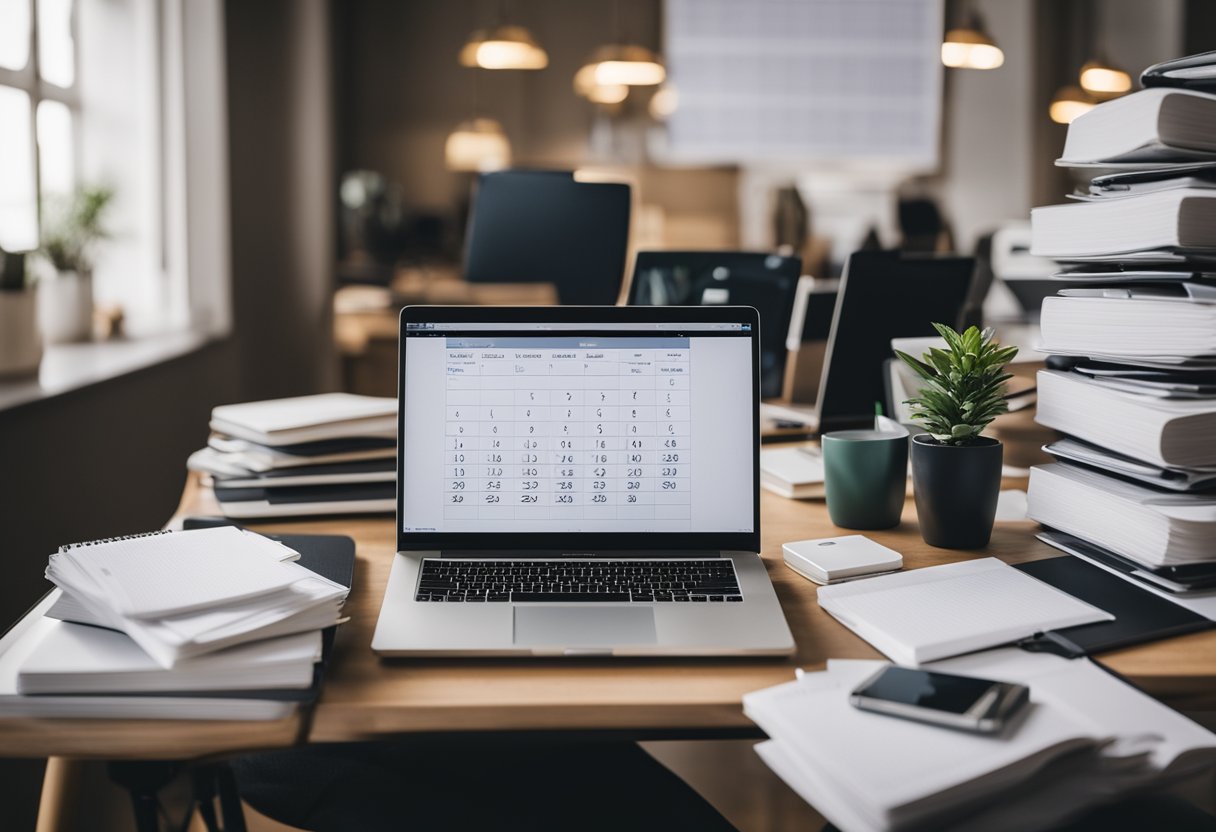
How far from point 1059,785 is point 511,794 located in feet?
1.98

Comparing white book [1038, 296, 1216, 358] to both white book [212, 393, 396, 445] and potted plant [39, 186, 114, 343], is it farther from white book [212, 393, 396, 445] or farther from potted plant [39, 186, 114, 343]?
potted plant [39, 186, 114, 343]

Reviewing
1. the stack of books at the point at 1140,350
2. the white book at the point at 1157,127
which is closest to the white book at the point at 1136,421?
the stack of books at the point at 1140,350

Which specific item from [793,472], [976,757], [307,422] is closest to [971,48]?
[793,472]

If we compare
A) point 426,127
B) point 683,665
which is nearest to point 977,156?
point 426,127

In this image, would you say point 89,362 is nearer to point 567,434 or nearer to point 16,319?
point 16,319

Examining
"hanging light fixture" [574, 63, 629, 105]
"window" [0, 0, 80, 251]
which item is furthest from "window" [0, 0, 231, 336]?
"hanging light fixture" [574, 63, 629, 105]

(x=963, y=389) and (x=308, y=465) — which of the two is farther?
(x=308, y=465)

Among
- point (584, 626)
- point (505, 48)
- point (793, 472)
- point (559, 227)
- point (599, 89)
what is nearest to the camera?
point (584, 626)

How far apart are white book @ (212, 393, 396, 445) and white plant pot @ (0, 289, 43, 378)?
0.62m

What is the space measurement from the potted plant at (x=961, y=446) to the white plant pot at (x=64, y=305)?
2.26 meters

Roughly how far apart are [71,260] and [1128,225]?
96.3 inches

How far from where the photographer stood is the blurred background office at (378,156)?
7.94 ft

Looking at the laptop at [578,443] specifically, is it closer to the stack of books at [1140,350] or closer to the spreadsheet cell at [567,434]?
the spreadsheet cell at [567,434]

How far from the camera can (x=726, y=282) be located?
202 cm
